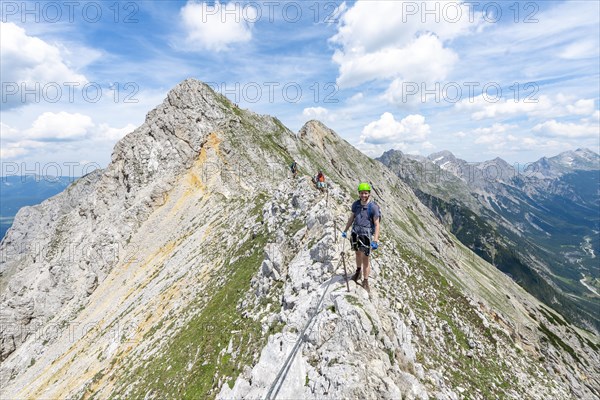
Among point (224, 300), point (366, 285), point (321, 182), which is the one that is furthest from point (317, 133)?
point (366, 285)

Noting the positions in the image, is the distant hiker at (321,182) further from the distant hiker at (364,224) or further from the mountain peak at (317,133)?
the mountain peak at (317,133)

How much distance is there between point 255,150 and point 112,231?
2848 centimetres

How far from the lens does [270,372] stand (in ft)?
47.3

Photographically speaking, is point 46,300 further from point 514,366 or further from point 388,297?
point 514,366

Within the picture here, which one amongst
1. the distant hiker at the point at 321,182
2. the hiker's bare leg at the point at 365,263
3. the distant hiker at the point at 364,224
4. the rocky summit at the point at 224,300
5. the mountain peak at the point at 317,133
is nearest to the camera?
the rocky summit at the point at 224,300

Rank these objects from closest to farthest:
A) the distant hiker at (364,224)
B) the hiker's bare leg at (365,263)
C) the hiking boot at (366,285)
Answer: the distant hiker at (364,224) < the hiker's bare leg at (365,263) < the hiking boot at (366,285)

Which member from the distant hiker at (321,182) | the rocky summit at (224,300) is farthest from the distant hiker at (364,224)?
the distant hiker at (321,182)

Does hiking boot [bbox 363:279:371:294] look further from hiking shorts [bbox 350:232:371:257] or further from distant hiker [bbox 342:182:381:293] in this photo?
hiking shorts [bbox 350:232:371:257]

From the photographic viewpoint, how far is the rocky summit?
47.8ft

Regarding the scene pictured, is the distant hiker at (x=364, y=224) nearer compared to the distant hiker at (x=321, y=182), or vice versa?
the distant hiker at (x=364, y=224)

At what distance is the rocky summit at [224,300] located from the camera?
14.6 meters

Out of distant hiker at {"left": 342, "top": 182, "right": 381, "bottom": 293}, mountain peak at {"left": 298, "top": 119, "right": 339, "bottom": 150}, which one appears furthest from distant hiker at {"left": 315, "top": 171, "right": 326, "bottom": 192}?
mountain peak at {"left": 298, "top": 119, "right": 339, "bottom": 150}

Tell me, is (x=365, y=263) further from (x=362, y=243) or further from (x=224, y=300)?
(x=224, y=300)

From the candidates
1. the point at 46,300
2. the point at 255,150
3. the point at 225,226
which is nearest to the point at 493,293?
the point at 255,150
